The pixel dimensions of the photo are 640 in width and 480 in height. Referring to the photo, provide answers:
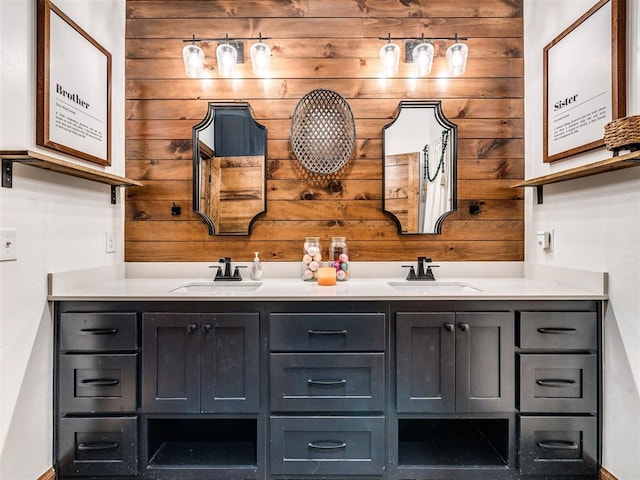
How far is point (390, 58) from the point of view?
7.29ft

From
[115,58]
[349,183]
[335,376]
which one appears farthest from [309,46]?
[335,376]

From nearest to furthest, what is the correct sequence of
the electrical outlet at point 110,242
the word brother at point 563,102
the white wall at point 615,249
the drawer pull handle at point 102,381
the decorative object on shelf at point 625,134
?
the decorative object on shelf at point 625,134
the white wall at point 615,249
the drawer pull handle at point 102,381
the word brother at point 563,102
the electrical outlet at point 110,242

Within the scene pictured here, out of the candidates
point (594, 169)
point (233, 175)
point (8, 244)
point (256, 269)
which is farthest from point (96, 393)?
point (594, 169)

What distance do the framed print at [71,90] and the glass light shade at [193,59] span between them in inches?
15.4

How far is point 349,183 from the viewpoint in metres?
2.34

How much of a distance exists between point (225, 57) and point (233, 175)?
633 millimetres

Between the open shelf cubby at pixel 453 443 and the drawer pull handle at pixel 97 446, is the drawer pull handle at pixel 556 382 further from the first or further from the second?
the drawer pull handle at pixel 97 446

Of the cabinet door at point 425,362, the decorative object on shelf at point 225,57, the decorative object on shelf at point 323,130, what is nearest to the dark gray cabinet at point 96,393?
the cabinet door at point 425,362

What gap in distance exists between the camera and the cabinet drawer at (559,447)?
5.49 feet

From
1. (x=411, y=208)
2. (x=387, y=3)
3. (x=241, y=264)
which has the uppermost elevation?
(x=387, y=3)

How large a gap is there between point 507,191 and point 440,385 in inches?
49.3

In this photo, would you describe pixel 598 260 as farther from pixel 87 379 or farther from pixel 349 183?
pixel 87 379

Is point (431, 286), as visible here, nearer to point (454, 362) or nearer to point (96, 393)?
point (454, 362)

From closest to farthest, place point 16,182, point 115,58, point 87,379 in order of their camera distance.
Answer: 1. point 16,182
2. point 87,379
3. point 115,58
